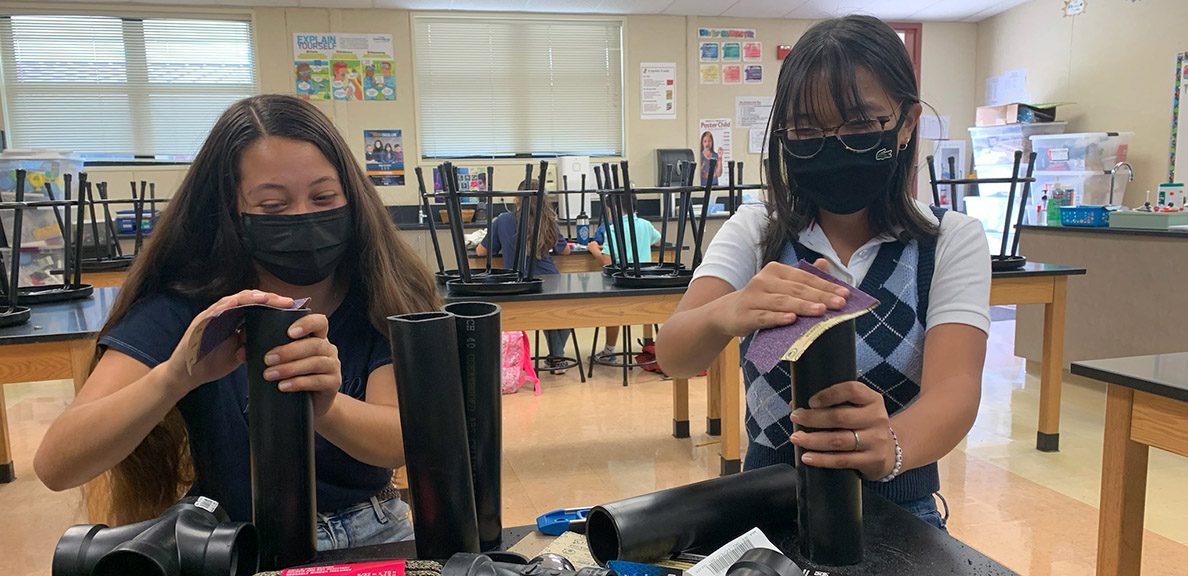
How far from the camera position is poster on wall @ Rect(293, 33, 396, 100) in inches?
246

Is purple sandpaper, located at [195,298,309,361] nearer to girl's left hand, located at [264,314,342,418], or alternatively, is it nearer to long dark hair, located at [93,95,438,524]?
girl's left hand, located at [264,314,342,418]

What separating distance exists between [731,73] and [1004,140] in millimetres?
2381

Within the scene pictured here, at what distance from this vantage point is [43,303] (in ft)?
8.35

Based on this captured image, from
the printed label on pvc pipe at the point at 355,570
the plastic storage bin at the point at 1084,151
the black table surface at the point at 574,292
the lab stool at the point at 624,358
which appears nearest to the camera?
the printed label on pvc pipe at the point at 355,570

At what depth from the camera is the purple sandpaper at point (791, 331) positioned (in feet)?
1.93

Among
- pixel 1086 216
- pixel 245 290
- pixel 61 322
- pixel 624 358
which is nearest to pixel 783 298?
pixel 245 290

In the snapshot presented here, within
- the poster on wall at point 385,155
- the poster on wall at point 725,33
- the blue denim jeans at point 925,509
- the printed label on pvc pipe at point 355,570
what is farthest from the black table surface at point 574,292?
the poster on wall at point 725,33

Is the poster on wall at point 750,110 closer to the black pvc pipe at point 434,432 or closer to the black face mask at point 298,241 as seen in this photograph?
the black face mask at point 298,241

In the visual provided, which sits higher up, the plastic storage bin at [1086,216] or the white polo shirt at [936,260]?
the white polo shirt at [936,260]

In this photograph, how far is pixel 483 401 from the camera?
68cm

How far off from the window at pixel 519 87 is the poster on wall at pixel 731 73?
0.97 m

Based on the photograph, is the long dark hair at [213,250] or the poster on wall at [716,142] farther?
the poster on wall at [716,142]

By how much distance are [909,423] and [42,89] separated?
7.22m

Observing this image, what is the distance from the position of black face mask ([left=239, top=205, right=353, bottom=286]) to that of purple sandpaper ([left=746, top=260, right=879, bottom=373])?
0.64 meters
